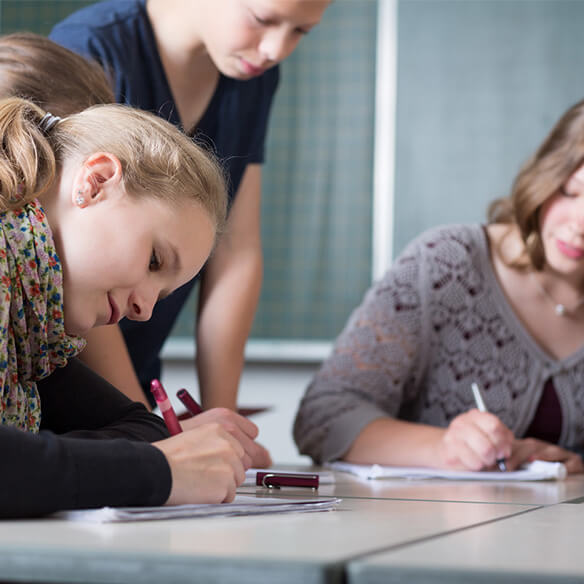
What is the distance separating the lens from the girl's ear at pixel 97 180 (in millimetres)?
896

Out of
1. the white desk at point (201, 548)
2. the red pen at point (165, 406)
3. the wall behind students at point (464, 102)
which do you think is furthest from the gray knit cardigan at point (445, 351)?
the wall behind students at point (464, 102)

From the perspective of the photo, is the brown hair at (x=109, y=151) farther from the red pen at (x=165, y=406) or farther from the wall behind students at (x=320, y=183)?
the wall behind students at (x=320, y=183)

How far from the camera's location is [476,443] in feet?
4.27

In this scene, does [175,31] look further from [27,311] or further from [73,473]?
[73,473]

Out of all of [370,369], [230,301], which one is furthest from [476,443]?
[230,301]

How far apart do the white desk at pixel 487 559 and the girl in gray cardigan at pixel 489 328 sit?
0.90 meters

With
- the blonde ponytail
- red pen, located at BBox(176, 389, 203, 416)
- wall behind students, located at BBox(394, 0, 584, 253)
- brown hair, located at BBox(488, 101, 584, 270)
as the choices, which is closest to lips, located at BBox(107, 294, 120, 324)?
the blonde ponytail

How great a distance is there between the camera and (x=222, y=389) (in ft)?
5.25

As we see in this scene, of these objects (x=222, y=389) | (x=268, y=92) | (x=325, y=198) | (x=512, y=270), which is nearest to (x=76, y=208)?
(x=222, y=389)

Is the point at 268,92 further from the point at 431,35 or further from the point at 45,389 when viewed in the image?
the point at 431,35

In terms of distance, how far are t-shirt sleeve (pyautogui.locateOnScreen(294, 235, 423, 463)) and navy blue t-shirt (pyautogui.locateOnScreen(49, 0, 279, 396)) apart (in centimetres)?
29

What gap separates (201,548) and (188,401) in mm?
683

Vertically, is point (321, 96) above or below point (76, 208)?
above

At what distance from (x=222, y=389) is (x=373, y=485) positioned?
0.53m
